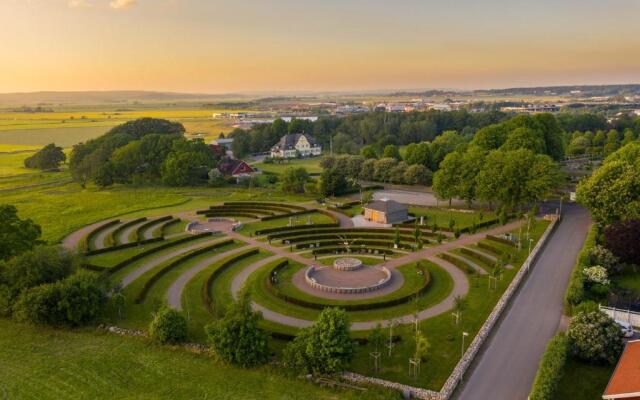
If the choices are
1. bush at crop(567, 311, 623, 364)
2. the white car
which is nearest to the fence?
the white car

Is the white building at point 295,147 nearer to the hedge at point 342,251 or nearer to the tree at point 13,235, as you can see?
the hedge at point 342,251

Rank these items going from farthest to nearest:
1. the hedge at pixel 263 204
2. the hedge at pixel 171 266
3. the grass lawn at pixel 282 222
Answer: the hedge at pixel 263 204 < the grass lawn at pixel 282 222 < the hedge at pixel 171 266

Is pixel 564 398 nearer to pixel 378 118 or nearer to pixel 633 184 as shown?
pixel 633 184

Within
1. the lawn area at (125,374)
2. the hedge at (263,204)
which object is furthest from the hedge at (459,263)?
the hedge at (263,204)

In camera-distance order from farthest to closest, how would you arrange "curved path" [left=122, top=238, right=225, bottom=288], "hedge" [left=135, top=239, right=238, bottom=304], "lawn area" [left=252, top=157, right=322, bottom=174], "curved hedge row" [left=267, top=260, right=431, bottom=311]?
"lawn area" [left=252, top=157, right=322, bottom=174] → "curved path" [left=122, top=238, right=225, bottom=288] → "hedge" [left=135, top=239, right=238, bottom=304] → "curved hedge row" [left=267, top=260, right=431, bottom=311]

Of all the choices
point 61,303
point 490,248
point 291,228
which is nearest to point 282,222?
point 291,228

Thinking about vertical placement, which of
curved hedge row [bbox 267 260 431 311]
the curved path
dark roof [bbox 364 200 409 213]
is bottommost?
the curved path

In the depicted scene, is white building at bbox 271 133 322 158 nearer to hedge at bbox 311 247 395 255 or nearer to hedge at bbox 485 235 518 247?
hedge at bbox 311 247 395 255
